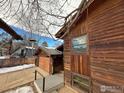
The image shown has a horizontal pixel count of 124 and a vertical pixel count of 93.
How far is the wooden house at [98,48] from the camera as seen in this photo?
5289 mm

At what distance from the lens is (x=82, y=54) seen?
7625 millimetres

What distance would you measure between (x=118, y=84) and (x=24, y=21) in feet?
13.7

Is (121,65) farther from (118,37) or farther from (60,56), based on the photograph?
(60,56)

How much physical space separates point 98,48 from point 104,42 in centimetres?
47

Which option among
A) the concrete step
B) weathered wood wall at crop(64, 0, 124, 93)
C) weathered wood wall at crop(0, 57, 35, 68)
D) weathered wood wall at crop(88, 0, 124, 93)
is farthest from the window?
weathered wood wall at crop(0, 57, 35, 68)

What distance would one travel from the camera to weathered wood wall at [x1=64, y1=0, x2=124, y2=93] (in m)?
5.29

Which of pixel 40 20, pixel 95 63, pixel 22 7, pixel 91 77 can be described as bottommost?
pixel 91 77

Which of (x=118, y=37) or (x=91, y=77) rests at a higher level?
(x=118, y=37)

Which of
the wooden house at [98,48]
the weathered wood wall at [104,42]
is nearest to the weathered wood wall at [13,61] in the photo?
the wooden house at [98,48]

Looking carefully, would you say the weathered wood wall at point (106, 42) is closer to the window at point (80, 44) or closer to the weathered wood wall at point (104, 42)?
the weathered wood wall at point (104, 42)

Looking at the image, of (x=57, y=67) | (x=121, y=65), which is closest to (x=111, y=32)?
(x=121, y=65)

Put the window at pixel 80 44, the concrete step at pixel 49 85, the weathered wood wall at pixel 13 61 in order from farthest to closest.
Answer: the weathered wood wall at pixel 13 61 → the concrete step at pixel 49 85 → the window at pixel 80 44

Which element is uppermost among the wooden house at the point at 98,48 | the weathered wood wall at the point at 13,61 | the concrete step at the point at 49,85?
Answer: the wooden house at the point at 98,48

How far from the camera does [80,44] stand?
790 centimetres
